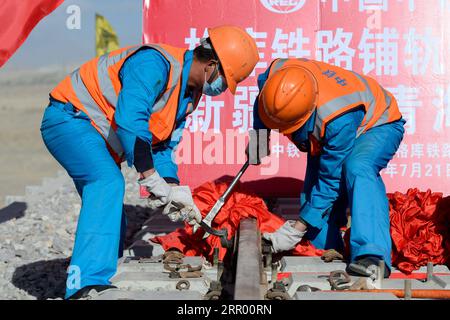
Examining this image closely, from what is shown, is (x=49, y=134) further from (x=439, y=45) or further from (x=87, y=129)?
(x=439, y=45)

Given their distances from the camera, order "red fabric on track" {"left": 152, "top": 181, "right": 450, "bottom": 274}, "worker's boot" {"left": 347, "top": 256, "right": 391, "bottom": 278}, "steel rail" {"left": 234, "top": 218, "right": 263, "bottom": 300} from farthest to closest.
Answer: "red fabric on track" {"left": 152, "top": 181, "right": 450, "bottom": 274}
"worker's boot" {"left": 347, "top": 256, "right": 391, "bottom": 278}
"steel rail" {"left": 234, "top": 218, "right": 263, "bottom": 300}

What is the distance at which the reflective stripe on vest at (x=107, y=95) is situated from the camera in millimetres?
5441

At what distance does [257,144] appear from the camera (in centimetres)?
614

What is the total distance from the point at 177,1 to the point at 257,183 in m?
1.81

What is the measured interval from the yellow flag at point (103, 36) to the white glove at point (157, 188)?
15453mm

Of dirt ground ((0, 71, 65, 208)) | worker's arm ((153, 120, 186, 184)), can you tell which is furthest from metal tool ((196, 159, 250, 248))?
dirt ground ((0, 71, 65, 208))

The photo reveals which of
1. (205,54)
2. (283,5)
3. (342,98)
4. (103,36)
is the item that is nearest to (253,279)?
(205,54)

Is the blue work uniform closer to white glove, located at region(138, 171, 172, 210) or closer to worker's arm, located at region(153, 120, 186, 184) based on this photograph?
white glove, located at region(138, 171, 172, 210)

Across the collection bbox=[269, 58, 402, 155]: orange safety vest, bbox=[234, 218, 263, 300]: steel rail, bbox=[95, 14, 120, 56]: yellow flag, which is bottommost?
bbox=[234, 218, 263, 300]: steel rail

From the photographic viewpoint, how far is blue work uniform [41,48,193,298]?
5008 mm

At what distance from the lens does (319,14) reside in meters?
8.15

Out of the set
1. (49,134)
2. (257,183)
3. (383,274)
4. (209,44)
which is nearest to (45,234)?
(257,183)

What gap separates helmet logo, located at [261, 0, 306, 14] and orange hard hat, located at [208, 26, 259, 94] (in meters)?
2.60

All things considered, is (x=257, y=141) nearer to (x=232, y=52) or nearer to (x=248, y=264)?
(x=232, y=52)
